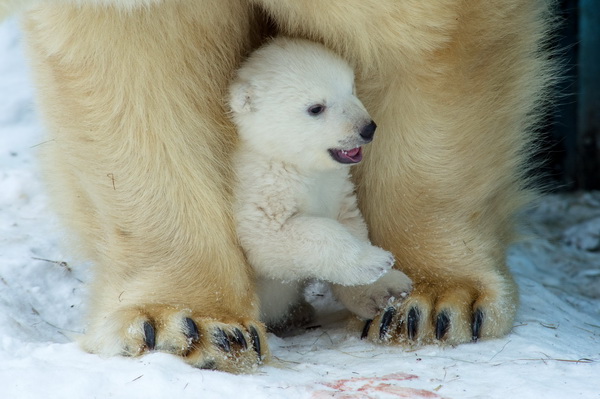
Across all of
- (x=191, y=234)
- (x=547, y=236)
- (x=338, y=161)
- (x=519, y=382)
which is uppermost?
(x=338, y=161)

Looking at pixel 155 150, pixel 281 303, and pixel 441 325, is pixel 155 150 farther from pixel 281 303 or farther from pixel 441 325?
pixel 441 325

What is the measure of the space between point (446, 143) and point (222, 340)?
981 mm

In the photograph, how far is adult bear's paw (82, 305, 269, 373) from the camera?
8.63 ft

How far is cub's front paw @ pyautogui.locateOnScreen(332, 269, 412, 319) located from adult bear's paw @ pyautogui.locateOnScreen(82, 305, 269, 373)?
398 mm

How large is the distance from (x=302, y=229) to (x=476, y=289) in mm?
641

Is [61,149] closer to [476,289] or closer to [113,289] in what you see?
[113,289]

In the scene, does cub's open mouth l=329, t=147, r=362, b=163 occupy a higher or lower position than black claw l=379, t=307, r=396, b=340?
higher

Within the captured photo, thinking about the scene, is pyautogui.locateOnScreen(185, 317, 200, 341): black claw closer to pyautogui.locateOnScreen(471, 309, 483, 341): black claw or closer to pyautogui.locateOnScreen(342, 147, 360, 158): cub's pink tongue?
pyautogui.locateOnScreen(342, 147, 360, 158): cub's pink tongue

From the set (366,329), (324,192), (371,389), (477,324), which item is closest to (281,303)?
(366,329)

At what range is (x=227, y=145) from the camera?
302cm

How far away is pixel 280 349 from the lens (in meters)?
2.97

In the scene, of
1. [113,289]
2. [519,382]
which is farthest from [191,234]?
[519,382]

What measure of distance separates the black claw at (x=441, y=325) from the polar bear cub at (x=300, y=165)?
16 cm

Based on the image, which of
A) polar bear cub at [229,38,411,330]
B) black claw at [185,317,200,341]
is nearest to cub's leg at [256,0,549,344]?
polar bear cub at [229,38,411,330]
